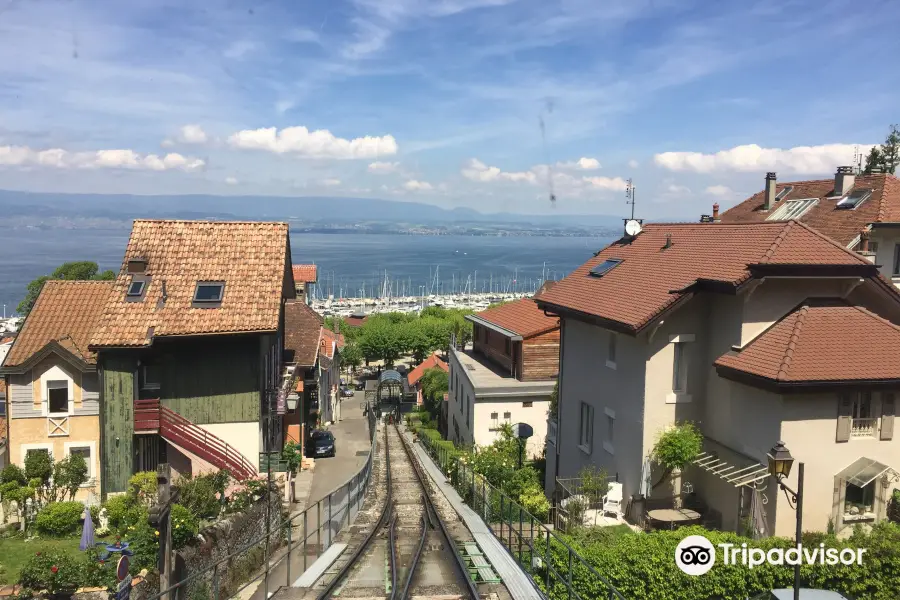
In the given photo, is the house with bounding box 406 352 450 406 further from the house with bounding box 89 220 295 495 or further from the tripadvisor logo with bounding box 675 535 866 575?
the tripadvisor logo with bounding box 675 535 866 575

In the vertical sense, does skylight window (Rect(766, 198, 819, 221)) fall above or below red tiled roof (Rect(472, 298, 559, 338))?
above

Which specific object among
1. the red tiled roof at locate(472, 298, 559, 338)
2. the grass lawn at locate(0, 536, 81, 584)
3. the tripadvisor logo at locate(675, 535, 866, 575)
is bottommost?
the grass lawn at locate(0, 536, 81, 584)

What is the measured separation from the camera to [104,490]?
2041 cm

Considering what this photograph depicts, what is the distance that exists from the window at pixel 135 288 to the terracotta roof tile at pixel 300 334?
1045 centimetres

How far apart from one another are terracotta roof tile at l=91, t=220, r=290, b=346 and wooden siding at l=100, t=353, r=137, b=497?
3.01 ft

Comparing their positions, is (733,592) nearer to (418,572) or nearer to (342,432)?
(418,572)

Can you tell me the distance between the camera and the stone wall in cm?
1250

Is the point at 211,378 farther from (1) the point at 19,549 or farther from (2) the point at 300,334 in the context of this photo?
(2) the point at 300,334

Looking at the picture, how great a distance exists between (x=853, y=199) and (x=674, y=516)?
19006 mm

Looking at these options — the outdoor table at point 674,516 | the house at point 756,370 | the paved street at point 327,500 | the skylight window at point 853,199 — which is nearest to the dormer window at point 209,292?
the paved street at point 327,500

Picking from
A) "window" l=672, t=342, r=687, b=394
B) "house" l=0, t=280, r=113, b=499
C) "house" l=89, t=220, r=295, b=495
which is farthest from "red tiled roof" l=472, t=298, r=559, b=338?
"house" l=0, t=280, r=113, b=499

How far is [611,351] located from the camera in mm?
19219

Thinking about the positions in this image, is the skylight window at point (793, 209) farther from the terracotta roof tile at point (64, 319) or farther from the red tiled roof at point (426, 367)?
the red tiled roof at point (426, 367)

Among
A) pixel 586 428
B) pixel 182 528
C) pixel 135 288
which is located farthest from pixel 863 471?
pixel 135 288
